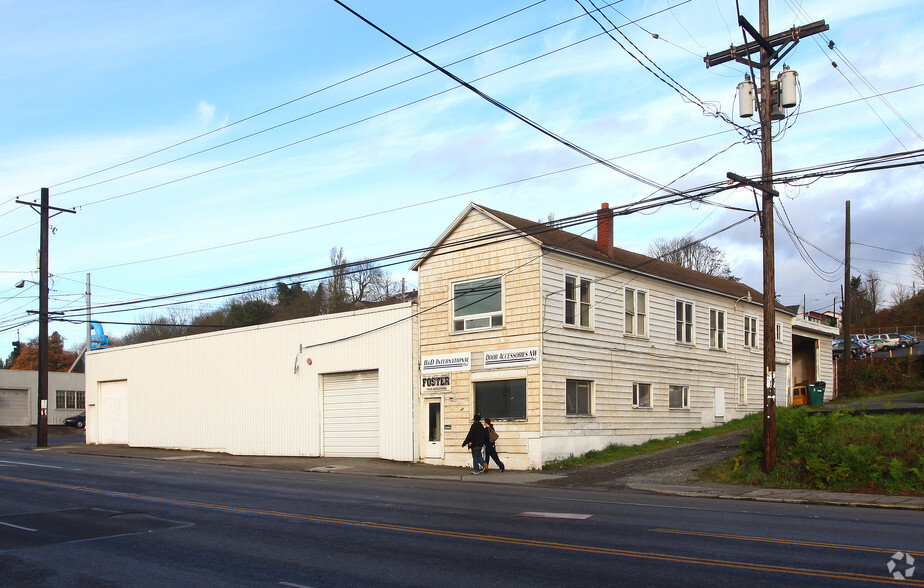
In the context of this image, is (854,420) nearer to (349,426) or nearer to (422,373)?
(422,373)

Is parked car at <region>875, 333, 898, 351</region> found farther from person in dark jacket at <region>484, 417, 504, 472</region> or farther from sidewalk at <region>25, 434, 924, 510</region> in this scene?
person in dark jacket at <region>484, 417, 504, 472</region>

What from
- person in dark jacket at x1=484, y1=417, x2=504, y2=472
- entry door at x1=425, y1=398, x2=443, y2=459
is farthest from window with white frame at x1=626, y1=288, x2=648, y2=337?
entry door at x1=425, y1=398, x2=443, y2=459

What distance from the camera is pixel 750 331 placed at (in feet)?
123

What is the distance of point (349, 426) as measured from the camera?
30.5 metres

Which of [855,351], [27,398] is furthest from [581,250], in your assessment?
[27,398]

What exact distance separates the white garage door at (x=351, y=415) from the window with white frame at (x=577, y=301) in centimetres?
795

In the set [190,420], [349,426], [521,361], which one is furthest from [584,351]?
[190,420]

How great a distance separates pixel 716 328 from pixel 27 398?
176 feet

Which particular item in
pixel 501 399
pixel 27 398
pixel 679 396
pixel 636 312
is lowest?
pixel 27 398

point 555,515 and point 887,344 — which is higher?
point 887,344

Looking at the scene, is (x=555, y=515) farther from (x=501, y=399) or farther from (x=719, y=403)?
(x=719, y=403)

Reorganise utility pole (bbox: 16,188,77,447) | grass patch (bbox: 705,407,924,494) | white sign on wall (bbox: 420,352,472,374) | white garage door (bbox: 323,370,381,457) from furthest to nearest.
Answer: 1. utility pole (bbox: 16,188,77,447)
2. white garage door (bbox: 323,370,381,457)
3. white sign on wall (bbox: 420,352,472,374)
4. grass patch (bbox: 705,407,924,494)

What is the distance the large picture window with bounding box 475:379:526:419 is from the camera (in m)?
25.4

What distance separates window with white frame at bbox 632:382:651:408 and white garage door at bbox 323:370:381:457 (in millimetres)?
9719
